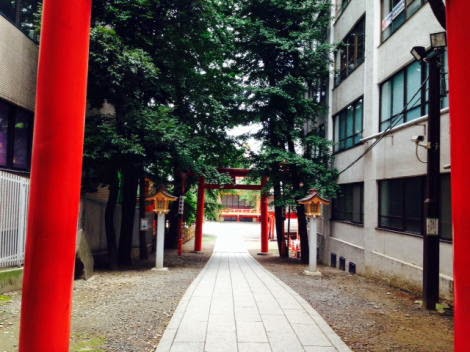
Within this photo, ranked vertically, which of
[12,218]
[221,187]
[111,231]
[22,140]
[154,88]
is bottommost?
[111,231]

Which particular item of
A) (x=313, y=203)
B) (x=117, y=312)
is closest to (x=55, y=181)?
(x=117, y=312)

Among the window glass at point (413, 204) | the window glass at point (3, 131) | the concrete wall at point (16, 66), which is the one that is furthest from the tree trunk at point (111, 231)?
the window glass at point (413, 204)

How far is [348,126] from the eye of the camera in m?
18.0

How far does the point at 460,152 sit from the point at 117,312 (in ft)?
21.8

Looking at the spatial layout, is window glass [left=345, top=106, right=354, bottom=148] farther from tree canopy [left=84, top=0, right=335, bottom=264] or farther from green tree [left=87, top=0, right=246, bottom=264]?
green tree [left=87, top=0, right=246, bottom=264]

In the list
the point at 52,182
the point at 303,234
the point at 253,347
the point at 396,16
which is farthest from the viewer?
the point at 303,234

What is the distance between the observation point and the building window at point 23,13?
10.7 m

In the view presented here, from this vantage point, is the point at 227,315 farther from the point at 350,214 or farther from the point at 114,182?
the point at 350,214

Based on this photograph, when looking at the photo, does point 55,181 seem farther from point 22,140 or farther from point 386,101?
point 386,101

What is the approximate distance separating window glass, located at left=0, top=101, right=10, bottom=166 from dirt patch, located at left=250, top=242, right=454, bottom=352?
8.58 metres

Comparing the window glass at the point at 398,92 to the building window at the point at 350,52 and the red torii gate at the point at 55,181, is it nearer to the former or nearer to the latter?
→ the building window at the point at 350,52

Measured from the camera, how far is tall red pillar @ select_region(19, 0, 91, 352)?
281 cm

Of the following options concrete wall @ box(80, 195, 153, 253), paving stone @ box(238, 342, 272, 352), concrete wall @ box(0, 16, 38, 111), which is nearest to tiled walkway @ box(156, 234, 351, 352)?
paving stone @ box(238, 342, 272, 352)

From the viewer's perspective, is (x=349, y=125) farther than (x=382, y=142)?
Yes
